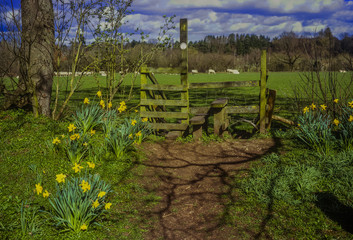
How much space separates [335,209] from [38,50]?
6.28 meters

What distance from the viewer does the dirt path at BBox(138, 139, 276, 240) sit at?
3.78 metres

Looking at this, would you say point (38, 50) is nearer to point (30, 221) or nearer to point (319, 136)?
point (30, 221)

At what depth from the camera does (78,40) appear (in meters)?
6.88

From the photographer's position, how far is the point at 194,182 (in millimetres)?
5098

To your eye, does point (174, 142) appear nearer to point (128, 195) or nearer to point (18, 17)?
point (128, 195)

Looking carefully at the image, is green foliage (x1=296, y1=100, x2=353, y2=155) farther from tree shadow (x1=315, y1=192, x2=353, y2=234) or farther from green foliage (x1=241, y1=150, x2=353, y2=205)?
tree shadow (x1=315, y1=192, x2=353, y2=234)

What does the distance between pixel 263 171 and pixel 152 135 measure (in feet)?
10.2

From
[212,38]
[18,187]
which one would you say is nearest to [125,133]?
[18,187]

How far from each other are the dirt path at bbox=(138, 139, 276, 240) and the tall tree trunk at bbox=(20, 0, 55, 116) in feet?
8.36

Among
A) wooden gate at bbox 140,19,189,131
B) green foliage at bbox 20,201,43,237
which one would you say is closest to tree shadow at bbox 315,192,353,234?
green foliage at bbox 20,201,43,237

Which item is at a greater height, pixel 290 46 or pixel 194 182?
pixel 290 46

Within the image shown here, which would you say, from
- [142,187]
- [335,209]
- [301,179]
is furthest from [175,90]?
[335,209]

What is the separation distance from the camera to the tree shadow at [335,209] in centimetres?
371

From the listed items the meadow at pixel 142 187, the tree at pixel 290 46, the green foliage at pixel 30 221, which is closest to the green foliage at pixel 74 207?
the meadow at pixel 142 187
